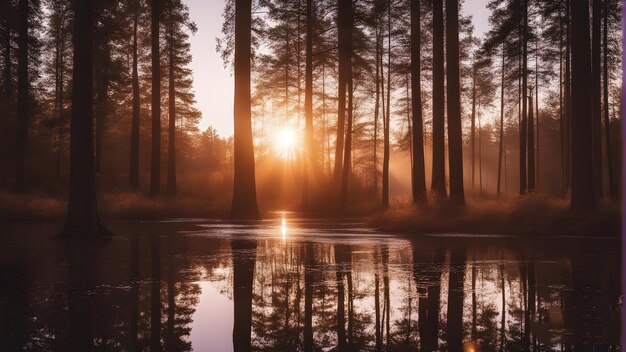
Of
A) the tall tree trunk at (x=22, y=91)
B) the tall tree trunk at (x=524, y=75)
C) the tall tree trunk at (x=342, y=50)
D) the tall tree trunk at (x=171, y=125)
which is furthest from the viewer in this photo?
the tall tree trunk at (x=171, y=125)

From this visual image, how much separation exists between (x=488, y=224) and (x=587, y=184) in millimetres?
3002

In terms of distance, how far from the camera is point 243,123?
23.5m

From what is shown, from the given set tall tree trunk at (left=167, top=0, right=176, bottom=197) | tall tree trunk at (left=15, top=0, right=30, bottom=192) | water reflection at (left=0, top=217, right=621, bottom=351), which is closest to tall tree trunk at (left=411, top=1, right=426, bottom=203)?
water reflection at (left=0, top=217, right=621, bottom=351)

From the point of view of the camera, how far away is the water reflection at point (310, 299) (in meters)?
4.53

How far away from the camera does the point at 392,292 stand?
22.0 ft

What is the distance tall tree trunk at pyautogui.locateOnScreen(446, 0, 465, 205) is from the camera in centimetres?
2014

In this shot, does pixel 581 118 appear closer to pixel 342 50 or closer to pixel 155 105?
pixel 342 50

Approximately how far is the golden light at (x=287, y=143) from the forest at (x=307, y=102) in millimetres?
204

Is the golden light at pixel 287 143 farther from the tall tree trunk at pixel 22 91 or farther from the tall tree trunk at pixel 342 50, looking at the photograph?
the tall tree trunk at pixel 22 91

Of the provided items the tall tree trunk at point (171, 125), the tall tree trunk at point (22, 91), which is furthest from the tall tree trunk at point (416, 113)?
the tall tree trunk at point (22, 91)

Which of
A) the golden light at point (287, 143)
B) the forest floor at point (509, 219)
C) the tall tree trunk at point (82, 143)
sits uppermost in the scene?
the golden light at point (287, 143)

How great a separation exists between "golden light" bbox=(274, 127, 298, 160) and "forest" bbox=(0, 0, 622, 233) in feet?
0.67

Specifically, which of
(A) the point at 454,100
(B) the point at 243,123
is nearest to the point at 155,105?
(B) the point at 243,123

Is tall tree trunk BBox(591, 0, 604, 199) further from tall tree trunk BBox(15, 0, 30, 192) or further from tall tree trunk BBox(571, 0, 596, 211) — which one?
tall tree trunk BBox(15, 0, 30, 192)
